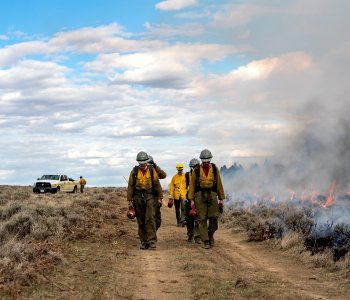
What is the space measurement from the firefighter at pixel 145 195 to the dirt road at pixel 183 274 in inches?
17.2

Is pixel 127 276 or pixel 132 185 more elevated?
pixel 132 185

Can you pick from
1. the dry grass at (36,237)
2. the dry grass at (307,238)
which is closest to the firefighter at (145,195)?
the dry grass at (36,237)

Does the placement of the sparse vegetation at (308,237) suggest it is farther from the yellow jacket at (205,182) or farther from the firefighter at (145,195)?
the firefighter at (145,195)

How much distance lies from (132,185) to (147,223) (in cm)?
102

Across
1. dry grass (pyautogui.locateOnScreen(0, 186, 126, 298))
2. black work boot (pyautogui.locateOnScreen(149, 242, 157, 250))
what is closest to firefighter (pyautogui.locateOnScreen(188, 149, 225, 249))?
black work boot (pyautogui.locateOnScreen(149, 242, 157, 250))

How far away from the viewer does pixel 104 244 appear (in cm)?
1368

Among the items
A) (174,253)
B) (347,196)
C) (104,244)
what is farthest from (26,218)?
(347,196)

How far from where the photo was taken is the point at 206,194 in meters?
13.3

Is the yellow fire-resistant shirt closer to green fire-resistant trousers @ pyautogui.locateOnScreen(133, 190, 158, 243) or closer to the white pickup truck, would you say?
green fire-resistant trousers @ pyautogui.locateOnScreen(133, 190, 158, 243)

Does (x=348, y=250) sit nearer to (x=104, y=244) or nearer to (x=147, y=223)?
(x=147, y=223)

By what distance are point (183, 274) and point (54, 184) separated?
3623cm

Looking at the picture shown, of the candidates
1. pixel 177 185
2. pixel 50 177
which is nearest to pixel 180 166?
pixel 177 185

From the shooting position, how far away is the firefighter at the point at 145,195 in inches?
524

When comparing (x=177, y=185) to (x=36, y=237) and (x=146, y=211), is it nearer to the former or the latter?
(x=146, y=211)
